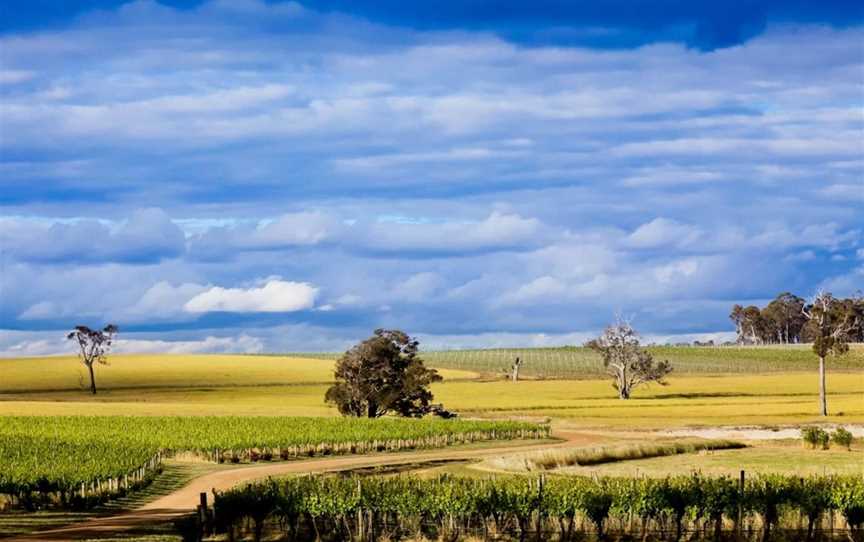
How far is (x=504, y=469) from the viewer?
2726 inches

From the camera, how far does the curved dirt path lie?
159 feet

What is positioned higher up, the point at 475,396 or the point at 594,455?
the point at 475,396

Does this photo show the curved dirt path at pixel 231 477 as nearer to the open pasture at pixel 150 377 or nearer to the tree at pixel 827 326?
the tree at pixel 827 326

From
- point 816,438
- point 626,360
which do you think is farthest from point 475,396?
point 816,438

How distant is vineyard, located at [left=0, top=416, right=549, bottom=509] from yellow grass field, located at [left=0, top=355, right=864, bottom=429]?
1781 centimetres

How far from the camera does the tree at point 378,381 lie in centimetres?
11769

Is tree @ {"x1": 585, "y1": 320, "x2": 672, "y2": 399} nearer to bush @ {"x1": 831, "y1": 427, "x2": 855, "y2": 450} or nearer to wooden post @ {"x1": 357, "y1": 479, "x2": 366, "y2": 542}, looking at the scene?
bush @ {"x1": 831, "y1": 427, "x2": 855, "y2": 450}

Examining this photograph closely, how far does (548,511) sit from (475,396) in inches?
4096

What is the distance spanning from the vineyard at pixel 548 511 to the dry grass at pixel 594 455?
20876mm

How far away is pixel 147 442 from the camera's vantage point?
8194 centimetres

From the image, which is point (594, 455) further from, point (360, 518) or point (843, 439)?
point (360, 518)

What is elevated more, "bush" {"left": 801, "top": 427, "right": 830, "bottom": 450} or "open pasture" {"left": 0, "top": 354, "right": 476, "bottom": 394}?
"open pasture" {"left": 0, "top": 354, "right": 476, "bottom": 394}

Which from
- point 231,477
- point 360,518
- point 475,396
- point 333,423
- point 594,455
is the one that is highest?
point 475,396

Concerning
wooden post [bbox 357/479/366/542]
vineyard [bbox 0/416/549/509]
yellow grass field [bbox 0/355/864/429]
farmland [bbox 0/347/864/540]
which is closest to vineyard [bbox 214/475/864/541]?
wooden post [bbox 357/479/366/542]
